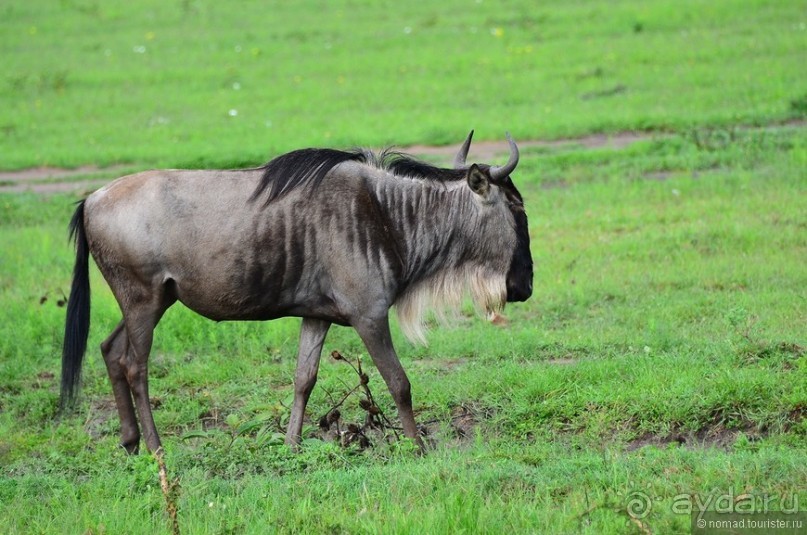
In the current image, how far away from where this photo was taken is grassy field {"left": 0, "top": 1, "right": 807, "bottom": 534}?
5504mm

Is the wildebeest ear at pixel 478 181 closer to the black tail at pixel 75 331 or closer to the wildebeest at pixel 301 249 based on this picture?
the wildebeest at pixel 301 249

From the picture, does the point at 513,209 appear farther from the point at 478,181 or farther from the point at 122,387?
the point at 122,387

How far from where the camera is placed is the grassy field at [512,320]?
5.50m

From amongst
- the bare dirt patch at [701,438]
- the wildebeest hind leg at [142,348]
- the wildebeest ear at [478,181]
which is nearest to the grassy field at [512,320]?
the bare dirt patch at [701,438]

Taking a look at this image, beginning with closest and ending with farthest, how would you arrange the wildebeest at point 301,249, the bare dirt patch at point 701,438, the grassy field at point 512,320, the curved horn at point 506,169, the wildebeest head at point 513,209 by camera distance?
1. the grassy field at point 512,320
2. the bare dirt patch at point 701,438
3. the wildebeest at point 301,249
4. the curved horn at point 506,169
5. the wildebeest head at point 513,209

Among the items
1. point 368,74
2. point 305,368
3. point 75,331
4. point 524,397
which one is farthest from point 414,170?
point 368,74

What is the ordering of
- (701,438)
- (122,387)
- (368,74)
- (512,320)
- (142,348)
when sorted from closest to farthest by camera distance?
1. (701,438)
2. (142,348)
3. (122,387)
4. (512,320)
5. (368,74)

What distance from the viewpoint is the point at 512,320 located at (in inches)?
367

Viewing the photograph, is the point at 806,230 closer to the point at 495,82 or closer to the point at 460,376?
the point at 460,376

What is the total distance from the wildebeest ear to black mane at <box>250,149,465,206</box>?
7.4 inches

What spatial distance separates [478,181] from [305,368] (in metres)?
1.64

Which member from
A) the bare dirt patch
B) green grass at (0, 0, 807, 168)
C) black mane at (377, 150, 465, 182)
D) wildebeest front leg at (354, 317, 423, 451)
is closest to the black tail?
wildebeest front leg at (354, 317, 423, 451)

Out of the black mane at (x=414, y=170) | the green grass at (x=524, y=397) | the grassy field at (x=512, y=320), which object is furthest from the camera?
the black mane at (x=414, y=170)

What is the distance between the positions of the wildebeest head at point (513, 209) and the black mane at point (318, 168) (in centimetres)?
22
